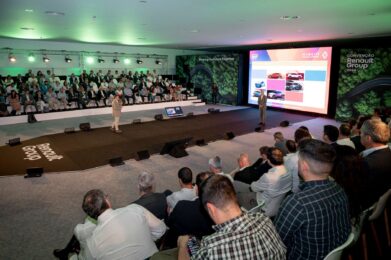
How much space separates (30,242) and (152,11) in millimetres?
4963

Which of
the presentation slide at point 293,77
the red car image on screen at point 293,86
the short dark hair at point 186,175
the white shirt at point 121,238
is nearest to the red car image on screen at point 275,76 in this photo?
the presentation slide at point 293,77

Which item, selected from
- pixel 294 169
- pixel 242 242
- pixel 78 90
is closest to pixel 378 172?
pixel 294 169

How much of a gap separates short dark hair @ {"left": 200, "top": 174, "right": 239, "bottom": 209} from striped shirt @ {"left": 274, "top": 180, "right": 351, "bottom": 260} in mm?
569

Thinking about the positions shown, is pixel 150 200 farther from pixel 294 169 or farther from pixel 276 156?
pixel 294 169

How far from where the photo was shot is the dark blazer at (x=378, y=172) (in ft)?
10.1

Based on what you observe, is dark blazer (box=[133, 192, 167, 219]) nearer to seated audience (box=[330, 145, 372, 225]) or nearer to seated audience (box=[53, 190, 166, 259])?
seated audience (box=[53, 190, 166, 259])

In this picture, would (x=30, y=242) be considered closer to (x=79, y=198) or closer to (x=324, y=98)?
(x=79, y=198)

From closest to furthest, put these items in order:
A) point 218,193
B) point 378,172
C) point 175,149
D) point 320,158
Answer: point 218,193 → point 320,158 → point 378,172 → point 175,149

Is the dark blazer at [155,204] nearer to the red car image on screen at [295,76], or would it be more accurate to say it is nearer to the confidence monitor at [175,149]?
the confidence monitor at [175,149]

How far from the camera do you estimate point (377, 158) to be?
3.21m

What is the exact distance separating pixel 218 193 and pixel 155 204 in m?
1.70

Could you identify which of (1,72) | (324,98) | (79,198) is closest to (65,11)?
(79,198)

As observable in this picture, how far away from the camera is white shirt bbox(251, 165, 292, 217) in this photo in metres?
3.46

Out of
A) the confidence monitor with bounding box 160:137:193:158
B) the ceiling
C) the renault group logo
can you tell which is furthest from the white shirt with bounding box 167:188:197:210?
the renault group logo
